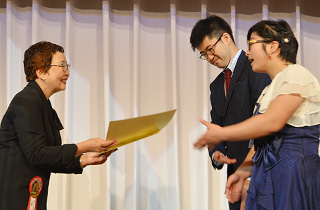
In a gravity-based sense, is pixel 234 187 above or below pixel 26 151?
below

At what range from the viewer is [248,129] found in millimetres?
1240

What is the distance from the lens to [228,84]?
2135 millimetres

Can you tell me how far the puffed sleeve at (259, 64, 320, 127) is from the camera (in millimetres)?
1256

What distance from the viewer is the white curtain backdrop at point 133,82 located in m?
3.14

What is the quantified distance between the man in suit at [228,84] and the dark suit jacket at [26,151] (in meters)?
0.75

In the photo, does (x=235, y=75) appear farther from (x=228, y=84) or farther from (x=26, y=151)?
(x=26, y=151)

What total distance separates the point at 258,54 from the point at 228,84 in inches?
26.6

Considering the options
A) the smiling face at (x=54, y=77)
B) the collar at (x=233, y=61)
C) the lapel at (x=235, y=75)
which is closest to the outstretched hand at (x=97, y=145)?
the smiling face at (x=54, y=77)

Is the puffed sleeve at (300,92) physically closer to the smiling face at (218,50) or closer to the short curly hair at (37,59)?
the smiling face at (218,50)

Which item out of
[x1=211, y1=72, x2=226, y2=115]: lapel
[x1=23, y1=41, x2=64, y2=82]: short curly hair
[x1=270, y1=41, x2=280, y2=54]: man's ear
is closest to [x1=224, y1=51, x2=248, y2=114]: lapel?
[x1=211, y1=72, x2=226, y2=115]: lapel

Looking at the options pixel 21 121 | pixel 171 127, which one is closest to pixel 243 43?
pixel 171 127

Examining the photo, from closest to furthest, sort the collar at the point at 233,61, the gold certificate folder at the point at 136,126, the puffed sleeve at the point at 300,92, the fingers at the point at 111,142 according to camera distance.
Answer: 1. the puffed sleeve at the point at 300,92
2. the gold certificate folder at the point at 136,126
3. the fingers at the point at 111,142
4. the collar at the point at 233,61

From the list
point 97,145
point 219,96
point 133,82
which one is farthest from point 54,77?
point 133,82

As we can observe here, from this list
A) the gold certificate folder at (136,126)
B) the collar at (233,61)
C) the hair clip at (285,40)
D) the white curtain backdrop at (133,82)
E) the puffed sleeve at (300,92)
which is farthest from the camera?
the white curtain backdrop at (133,82)
